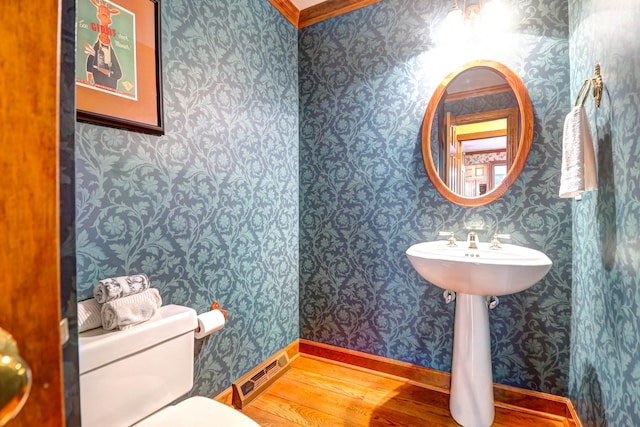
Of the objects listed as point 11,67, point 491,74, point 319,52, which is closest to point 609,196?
point 491,74

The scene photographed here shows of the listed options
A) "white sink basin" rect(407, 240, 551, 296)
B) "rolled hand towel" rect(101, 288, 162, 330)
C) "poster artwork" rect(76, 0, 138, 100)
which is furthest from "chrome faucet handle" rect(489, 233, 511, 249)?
"poster artwork" rect(76, 0, 138, 100)

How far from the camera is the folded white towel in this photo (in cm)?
88

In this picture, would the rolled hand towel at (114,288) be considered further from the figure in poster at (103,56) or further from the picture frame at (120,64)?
the figure in poster at (103,56)

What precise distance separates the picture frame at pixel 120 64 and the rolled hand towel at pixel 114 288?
Answer: 21.5 inches

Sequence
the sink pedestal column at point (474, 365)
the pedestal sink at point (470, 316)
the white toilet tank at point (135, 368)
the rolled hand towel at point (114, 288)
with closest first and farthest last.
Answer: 1. the white toilet tank at point (135, 368)
2. the rolled hand towel at point (114, 288)
3. the pedestal sink at point (470, 316)
4. the sink pedestal column at point (474, 365)

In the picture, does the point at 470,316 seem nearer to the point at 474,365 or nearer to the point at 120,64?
the point at 474,365

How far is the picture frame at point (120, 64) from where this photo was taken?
3.16ft

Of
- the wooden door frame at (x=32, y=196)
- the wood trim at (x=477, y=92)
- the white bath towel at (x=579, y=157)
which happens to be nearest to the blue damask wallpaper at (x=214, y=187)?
the wooden door frame at (x=32, y=196)

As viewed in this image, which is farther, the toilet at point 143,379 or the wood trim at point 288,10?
the wood trim at point 288,10

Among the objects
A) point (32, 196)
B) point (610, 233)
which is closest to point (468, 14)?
point (610, 233)

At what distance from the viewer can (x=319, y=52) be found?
78.4 inches

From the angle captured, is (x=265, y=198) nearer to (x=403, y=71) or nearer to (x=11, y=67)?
(x=403, y=71)

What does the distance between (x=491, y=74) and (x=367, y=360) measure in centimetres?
183

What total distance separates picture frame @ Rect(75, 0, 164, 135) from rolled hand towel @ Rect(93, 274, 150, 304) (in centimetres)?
55
